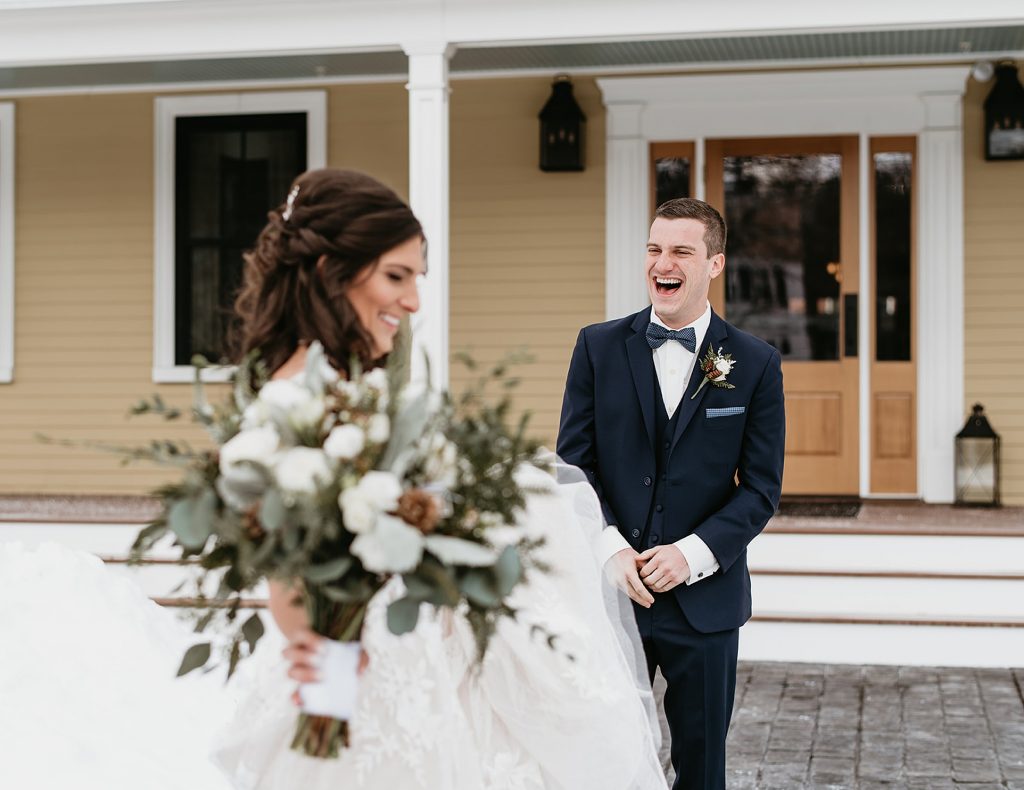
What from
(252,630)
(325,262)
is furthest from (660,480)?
(252,630)

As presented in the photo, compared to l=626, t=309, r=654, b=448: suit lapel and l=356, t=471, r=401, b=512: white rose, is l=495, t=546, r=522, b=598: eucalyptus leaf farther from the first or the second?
l=626, t=309, r=654, b=448: suit lapel

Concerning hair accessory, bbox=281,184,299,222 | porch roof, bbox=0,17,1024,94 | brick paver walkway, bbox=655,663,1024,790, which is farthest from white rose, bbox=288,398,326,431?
porch roof, bbox=0,17,1024,94

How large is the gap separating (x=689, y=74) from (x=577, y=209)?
126 cm

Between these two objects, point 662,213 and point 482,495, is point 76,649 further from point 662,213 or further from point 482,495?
point 482,495

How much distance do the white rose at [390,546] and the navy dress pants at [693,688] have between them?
181 centimetres

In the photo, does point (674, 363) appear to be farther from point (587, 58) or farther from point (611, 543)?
point (587, 58)

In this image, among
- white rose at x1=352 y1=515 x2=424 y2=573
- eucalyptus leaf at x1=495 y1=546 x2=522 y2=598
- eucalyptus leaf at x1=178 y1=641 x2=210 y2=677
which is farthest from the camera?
eucalyptus leaf at x1=178 y1=641 x2=210 y2=677

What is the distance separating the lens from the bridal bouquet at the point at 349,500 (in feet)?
5.89

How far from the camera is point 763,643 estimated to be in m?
7.36

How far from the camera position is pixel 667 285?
356cm

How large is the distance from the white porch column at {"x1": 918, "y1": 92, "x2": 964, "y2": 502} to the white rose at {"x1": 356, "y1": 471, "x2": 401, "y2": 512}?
8.24 metres

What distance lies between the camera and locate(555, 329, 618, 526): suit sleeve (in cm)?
362

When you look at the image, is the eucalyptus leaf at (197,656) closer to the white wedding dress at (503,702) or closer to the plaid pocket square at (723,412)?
the white wedding dress at (503,702)

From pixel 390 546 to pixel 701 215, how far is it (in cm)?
200
